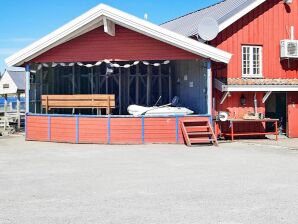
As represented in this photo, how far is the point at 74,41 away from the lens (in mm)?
17391

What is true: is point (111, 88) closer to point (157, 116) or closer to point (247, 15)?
point (157, 116)

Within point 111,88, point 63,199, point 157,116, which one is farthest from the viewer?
point 111,88

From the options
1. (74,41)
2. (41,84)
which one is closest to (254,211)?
(74,41)

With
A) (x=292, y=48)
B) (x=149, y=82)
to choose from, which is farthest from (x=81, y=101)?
(x=292, y=48)

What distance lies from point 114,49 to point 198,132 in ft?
15.9

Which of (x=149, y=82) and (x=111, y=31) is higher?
(x=111, y=31)

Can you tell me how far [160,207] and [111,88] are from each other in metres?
13.8

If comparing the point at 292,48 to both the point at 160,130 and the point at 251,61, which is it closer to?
the point at 251,61

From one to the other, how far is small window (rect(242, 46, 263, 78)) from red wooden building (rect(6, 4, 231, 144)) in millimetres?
1761

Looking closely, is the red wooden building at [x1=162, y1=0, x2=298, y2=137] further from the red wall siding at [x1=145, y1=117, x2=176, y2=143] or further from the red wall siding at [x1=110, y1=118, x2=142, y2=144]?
the red wall siding at [x1=110, y1=118, x2=142, y2=144]

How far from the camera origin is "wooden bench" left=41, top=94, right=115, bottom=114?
16.9 meters

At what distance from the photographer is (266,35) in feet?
62.4

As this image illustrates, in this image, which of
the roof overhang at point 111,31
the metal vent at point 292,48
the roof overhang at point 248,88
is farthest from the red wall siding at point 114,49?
the metal vent at point 292,48

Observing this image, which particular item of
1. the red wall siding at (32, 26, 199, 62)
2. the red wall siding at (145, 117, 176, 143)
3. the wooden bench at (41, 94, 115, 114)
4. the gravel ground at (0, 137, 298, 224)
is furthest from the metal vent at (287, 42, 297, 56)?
the wooden bench at (41, 94, 115, 114)
